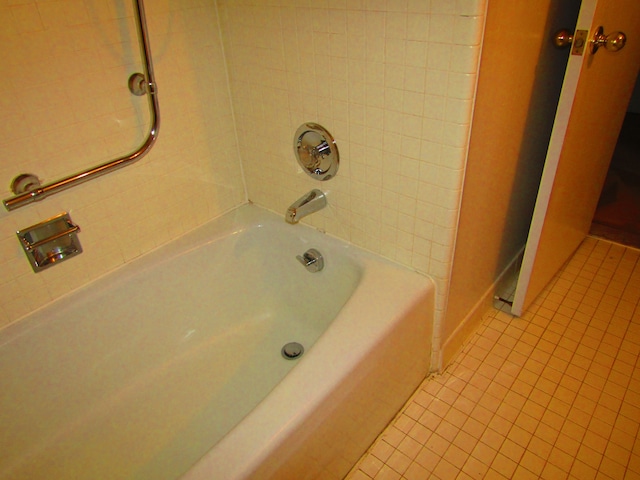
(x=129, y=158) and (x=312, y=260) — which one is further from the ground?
(x=129, y=158)

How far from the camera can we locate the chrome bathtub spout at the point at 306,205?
4.13 feet

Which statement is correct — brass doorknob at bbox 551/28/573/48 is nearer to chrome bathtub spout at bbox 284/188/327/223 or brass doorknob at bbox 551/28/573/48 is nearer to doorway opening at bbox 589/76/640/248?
chrome bathtub spout at bbox 284/188/327/223

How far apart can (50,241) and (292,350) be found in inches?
30.5

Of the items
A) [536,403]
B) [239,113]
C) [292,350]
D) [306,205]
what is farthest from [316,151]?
[536,403]

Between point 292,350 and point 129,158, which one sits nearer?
point 129,158

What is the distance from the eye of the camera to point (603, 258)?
6.21 feet

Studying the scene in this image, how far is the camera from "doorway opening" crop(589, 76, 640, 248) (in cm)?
203

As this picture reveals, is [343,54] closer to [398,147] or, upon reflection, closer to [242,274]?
[398,147]

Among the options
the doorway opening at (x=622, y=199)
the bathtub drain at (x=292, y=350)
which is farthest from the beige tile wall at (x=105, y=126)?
the doorway opening at (x=622, y=199)

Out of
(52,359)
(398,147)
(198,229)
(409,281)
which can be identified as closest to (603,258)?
(409,281)

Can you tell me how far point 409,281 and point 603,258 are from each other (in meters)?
1.14

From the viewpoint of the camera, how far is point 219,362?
1.47 m

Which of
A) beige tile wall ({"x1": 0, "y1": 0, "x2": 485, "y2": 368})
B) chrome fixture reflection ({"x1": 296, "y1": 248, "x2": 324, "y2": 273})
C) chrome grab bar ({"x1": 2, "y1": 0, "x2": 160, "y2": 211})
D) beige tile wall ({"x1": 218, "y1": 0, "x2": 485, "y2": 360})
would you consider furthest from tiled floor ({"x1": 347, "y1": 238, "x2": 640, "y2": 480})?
chrome grab bar ({"x1": 2, "y1": 0, "x2": 160, "y2": 211})

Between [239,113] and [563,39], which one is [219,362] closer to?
[239,113]
